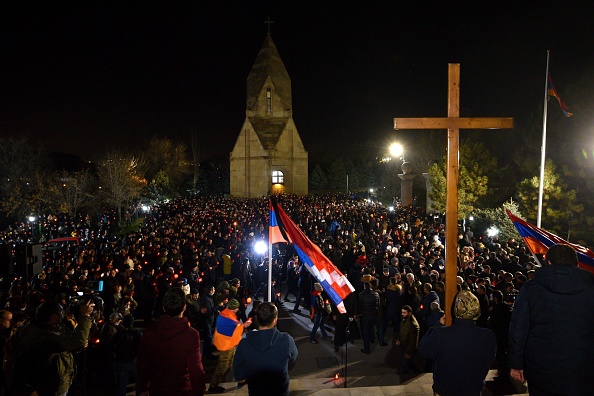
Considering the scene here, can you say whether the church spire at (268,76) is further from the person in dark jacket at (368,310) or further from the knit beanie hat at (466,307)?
the knit beanie hat at (466,307)

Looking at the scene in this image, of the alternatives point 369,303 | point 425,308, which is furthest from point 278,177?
point 425,308

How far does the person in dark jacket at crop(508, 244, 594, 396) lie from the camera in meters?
3.18

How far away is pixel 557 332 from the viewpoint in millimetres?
3197

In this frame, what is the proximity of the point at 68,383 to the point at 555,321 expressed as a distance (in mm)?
4542

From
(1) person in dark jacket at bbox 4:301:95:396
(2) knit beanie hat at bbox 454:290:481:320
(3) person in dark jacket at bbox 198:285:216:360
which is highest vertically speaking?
(2) knit beanie hat at bbox 454:290:481:320

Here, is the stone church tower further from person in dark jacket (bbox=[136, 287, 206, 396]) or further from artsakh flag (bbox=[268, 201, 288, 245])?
person in dark jacket (bbox=[136, 287, 206, 396])

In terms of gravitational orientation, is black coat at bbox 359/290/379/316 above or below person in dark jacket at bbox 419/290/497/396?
below

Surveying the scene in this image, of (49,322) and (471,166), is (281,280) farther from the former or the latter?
(471,166)

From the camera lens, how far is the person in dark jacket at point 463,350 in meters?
3.41

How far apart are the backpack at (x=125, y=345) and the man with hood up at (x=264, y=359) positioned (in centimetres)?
335

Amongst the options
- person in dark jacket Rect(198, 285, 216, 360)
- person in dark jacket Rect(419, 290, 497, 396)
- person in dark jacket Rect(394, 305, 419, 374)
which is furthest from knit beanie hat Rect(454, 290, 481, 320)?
person in dark jacket Rect(198, 285, 216, 360)

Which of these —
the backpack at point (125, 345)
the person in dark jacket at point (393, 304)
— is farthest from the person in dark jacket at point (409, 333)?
the backpack at point (125, 345)

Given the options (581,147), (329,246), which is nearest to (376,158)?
(581,147)

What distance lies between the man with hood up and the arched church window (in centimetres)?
4379
